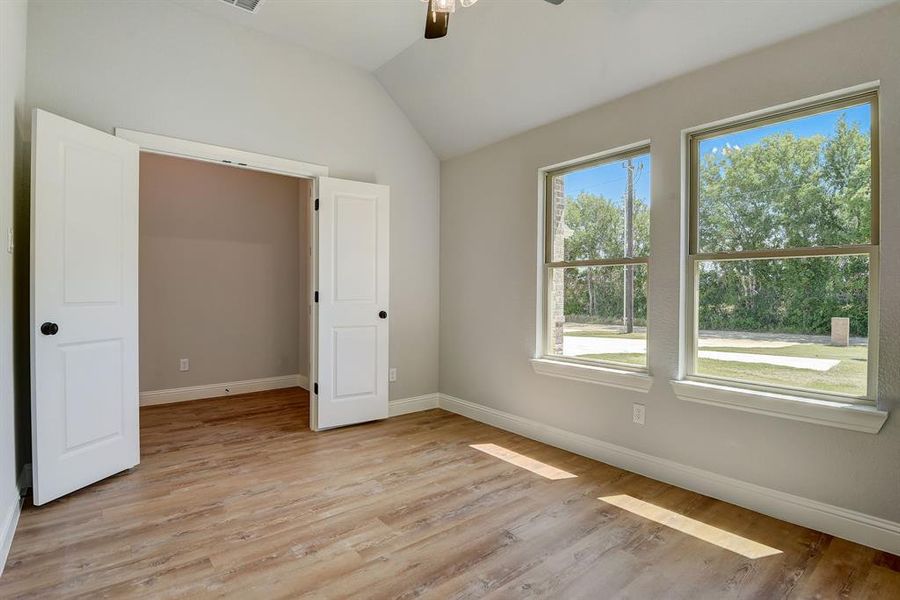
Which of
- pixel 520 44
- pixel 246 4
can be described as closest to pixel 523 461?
pixel 520 44

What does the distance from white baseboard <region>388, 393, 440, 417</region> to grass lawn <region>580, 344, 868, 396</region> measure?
2.59m

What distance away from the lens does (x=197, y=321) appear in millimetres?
5043

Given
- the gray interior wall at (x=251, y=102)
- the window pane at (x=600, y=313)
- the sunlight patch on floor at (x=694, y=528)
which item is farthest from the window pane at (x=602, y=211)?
the sunlight patch on floor at (x=694, y=528)

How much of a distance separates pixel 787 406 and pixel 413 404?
307 cm

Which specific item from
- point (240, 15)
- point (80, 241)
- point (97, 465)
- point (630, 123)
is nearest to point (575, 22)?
point (630, 123)

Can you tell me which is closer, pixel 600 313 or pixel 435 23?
pixel 435 23

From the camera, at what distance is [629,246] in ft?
10.6

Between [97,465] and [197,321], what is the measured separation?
251 cm

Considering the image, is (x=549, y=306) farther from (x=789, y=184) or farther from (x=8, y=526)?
(x=8, y=526)

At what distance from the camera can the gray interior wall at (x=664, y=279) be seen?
7.01ft

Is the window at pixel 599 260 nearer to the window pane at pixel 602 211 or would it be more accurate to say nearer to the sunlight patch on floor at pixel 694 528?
the window pane at pixel 602 211

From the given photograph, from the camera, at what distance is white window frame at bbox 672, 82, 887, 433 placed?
7.22 feet

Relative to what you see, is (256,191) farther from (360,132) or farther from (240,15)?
(240,15)

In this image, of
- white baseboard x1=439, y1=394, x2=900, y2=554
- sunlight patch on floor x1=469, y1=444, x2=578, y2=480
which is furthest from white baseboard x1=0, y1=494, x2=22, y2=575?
white baseboard x1=439, y1=394, x2=900, y2=554
